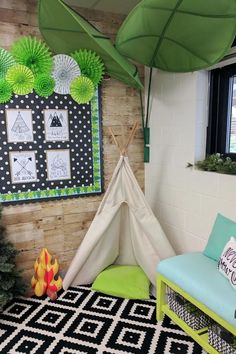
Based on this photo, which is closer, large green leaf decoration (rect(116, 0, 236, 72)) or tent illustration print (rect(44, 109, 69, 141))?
large green leaf decoration (rect(116, 0, 236, 72))

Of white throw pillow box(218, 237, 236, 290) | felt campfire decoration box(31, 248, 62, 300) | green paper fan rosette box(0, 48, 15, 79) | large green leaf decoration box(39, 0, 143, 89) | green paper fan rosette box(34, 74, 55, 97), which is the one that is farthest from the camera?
felt campfire decoration box(31, 248, 62, 300)

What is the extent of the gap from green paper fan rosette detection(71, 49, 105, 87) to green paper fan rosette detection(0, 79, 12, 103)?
1.99ft

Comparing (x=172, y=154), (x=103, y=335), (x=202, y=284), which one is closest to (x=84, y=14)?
(x=172, y=154)

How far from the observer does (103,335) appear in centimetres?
195

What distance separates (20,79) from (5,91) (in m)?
0.15

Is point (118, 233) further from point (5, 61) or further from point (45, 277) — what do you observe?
point (5, 61)

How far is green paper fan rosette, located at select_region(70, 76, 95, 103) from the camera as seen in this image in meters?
2.45

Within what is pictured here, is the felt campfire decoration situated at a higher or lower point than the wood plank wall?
lower

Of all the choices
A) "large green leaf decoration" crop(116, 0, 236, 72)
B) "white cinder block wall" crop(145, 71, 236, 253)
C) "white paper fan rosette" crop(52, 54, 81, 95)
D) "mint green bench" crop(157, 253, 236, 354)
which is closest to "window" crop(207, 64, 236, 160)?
"white cinder block wall" crop(145, 71, 236, 253)

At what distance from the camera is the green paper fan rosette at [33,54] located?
2229mm

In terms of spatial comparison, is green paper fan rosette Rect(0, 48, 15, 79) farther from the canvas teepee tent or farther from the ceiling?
the canvas teepee tent

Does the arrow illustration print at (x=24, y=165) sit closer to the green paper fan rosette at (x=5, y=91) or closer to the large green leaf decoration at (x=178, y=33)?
the green paper fan rosette at (x=5, y=91)

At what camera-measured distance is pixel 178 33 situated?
182cm

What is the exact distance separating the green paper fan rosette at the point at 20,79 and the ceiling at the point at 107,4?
2.28ft
